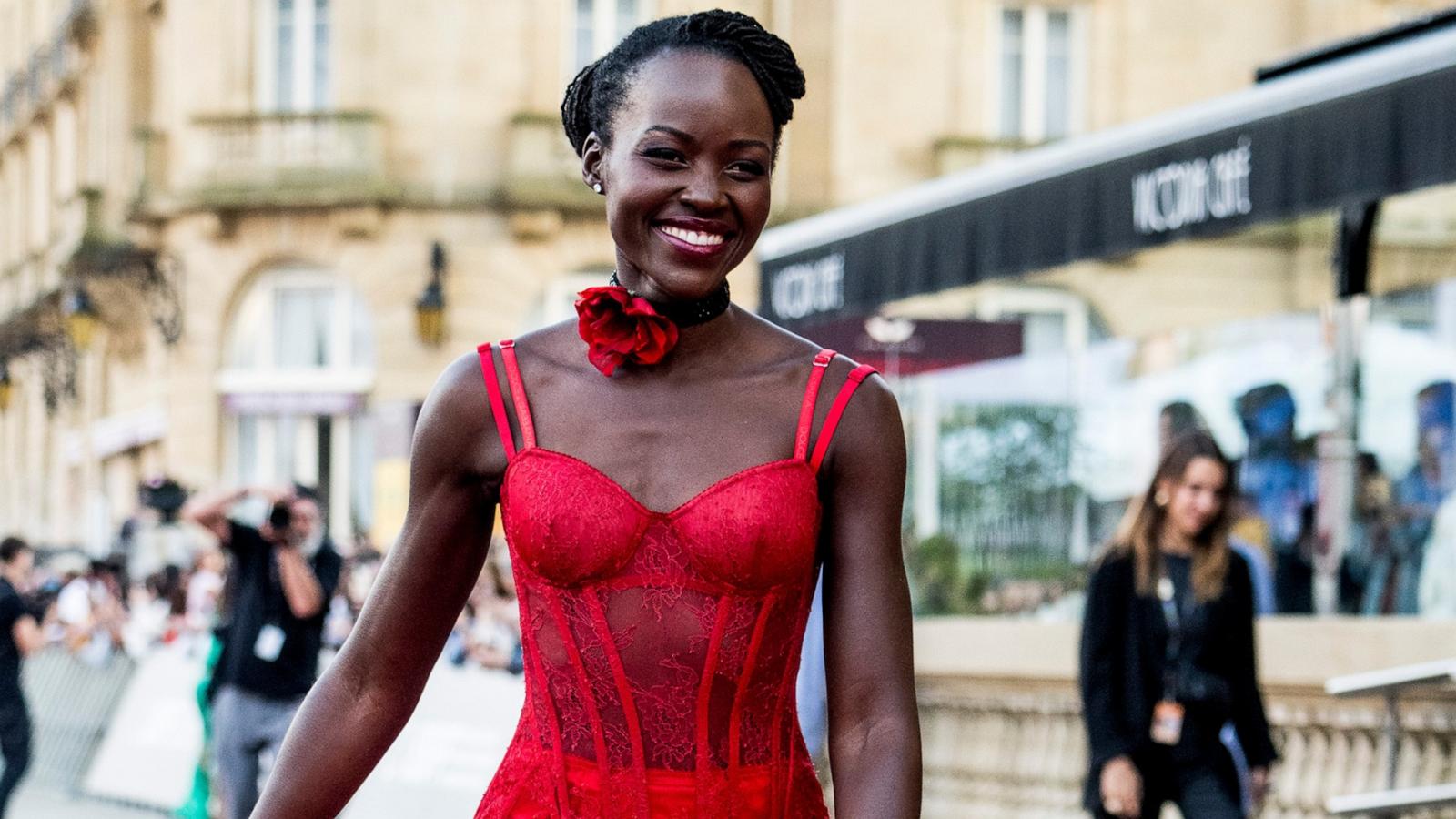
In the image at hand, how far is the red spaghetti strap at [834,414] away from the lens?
283 centimetres

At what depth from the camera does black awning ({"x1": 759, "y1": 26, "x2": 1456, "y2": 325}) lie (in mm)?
7250

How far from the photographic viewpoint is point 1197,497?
721cm

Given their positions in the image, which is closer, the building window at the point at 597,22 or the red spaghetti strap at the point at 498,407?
the red spaghetti strap at the point at 498,407

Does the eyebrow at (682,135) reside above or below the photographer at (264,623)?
above

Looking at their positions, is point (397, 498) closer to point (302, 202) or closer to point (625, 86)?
point (302, 202)

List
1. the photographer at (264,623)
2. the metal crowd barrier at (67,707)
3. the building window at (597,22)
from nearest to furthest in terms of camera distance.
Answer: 1. the photographer at (264,623)
2. the metal crowd barrier at (67,707)
3. the building window at (597,22)

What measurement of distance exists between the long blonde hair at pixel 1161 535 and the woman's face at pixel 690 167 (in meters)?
4.50

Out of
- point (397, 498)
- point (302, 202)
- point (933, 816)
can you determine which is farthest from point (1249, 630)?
point (302, 202)

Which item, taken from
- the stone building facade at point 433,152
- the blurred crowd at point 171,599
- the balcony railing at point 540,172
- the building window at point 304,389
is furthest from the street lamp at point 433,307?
the blurred crowd at point 171,599

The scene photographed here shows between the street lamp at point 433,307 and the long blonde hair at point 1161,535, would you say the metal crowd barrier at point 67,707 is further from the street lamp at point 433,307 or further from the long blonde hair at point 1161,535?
the long blonde hair at point 1161,535

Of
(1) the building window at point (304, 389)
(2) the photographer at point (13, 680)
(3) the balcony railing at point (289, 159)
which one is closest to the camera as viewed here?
(2) the photographer at point (13, 680)

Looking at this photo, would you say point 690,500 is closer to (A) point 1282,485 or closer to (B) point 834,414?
(B) point 834,414

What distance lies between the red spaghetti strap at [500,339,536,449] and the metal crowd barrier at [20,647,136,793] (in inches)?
→ 541

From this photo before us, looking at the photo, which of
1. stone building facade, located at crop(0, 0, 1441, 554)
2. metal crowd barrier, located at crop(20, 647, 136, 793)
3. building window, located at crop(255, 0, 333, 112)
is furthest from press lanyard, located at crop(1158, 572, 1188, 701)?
building window, located at crop(255, 0, 333, 112)
